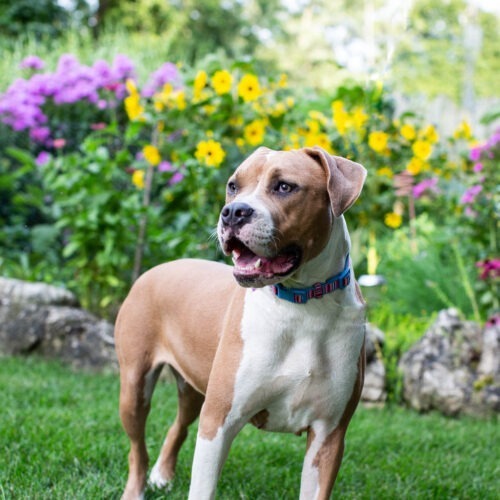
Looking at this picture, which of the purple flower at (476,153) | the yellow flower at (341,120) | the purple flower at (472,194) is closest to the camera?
the purple flower at (472,194)

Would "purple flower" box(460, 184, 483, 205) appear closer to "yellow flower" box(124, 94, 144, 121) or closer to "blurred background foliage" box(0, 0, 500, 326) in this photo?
"blurred background foliage" box(0, 0, 500, 326)

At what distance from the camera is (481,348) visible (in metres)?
4.92

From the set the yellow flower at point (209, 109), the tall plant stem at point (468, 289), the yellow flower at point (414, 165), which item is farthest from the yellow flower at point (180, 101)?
the tall plant stem at point (468, 289)

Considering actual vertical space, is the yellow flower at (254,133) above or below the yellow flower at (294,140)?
above

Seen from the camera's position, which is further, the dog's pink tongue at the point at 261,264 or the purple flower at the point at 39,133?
the purple flower at the point at 39,133

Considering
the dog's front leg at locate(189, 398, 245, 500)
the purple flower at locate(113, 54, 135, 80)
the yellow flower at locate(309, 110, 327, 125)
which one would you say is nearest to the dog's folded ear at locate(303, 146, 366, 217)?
the dog's front leg at locate(189, 398, 245, 500)

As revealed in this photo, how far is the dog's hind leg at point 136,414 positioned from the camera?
3172 mm

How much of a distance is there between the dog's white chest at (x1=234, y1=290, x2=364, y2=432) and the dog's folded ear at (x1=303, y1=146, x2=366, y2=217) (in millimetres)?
349

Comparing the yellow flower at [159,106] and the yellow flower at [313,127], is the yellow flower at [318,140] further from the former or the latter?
the yellow flower at [159,106]

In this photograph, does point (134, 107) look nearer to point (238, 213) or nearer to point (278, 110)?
point (278, 110)

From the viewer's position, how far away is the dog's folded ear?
7.71 ft

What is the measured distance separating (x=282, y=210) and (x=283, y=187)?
9cm

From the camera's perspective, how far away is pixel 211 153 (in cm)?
527

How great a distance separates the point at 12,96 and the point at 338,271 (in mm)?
6453
